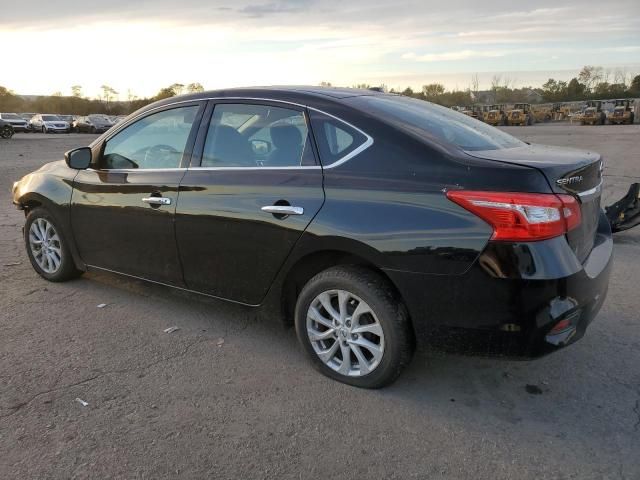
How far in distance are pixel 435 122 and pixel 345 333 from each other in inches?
56.5

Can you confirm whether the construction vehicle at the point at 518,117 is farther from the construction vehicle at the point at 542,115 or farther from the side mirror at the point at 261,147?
the side mirror at the point at 261,147

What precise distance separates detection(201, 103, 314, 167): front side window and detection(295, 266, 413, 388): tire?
76 cm

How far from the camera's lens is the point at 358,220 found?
305cm

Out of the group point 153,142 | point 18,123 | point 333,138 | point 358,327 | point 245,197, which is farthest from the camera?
point 18,123

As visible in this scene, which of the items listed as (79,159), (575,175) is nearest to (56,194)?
(79,159)

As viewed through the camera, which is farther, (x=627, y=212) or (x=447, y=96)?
(x=447, y=96)

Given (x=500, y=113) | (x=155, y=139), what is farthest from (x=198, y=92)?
(x=500, y=113)

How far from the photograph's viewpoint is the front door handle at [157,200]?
12.9 ft

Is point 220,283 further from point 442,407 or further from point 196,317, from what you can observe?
point 442,407

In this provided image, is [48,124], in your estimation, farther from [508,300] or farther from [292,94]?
[508,300]

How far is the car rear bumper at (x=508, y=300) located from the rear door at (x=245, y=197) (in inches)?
29.8

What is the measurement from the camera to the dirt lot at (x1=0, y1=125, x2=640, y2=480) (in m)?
2.62

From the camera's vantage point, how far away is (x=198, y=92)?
4.05 m

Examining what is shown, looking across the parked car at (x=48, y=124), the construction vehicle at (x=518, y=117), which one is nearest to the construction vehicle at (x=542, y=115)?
the construction vehicle at (x=518, y=117)
